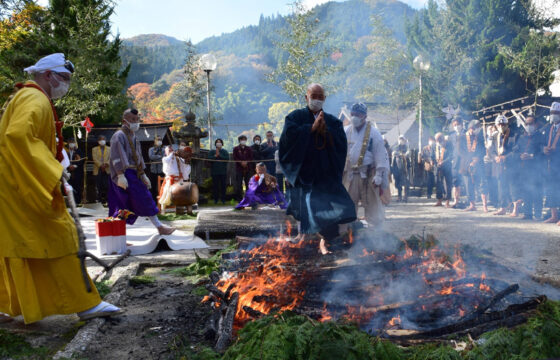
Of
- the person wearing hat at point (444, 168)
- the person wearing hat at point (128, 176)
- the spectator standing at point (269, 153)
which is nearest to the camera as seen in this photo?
the person wearing hat at point (128, 176)

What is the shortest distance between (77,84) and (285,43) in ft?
37.7

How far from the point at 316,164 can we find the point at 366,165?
1.88 metres

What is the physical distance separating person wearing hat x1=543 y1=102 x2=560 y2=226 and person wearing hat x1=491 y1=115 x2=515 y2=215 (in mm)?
1097

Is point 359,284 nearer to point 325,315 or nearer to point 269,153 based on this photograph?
point 325,315

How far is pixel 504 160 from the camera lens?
11.2 metres

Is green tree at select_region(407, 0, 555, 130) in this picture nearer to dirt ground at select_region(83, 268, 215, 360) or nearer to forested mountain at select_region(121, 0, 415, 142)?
dirt ground at select_region(83, 268, 215, 360)

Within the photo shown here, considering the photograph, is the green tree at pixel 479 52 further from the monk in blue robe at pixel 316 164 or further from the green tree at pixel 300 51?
the monk in blue robe at pixel 316 164

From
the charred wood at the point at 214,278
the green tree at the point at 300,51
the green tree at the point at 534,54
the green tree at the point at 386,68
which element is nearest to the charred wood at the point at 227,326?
the charred wood at the point at 214,278

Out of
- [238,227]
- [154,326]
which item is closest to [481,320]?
[154,326]

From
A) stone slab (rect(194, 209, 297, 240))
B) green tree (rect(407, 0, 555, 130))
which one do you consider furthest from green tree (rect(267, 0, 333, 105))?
stone slab (rect(194, 209, 297, 240))

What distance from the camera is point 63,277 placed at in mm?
3646

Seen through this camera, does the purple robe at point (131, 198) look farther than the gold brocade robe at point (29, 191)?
Yes

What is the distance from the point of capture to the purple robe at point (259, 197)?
41.3ft

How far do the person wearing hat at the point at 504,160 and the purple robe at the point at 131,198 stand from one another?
8578 mm
